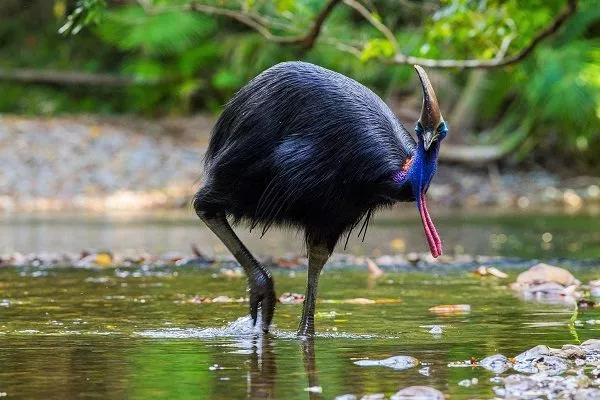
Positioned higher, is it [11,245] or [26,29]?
[26,29]

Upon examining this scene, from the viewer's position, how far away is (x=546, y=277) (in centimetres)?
818

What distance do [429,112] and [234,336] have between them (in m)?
1.38

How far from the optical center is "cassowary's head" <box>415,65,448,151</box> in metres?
5.77

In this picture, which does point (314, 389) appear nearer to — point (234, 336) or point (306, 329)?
point (234, 336)

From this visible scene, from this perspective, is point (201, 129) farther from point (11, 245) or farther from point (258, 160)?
point (258, 160)

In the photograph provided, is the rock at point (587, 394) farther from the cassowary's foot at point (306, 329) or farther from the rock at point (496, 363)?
the cassowary's foot at point (306, 329)

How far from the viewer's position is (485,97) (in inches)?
823

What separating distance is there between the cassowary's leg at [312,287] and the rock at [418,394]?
1852 millimetres

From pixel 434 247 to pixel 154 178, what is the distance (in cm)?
1276

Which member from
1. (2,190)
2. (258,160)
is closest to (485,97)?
(2,190)

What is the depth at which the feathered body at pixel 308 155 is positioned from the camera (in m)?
6.15

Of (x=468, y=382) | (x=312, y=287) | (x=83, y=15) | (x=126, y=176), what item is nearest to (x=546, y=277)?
(x=312, y=287)

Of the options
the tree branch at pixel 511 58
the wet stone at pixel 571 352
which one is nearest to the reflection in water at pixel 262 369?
the wet stone at pixel 571 352

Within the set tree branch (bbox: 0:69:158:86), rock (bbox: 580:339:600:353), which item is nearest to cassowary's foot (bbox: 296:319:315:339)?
rock (bbox: 580:339:600:353)
